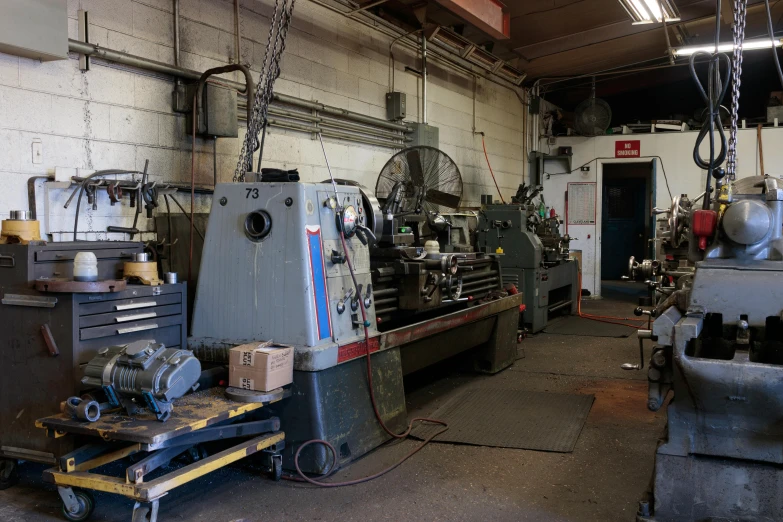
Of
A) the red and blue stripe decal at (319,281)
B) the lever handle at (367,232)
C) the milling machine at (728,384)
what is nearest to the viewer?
the milling machine at (728,384)

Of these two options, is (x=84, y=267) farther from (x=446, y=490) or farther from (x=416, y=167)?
(x=416, y=167)

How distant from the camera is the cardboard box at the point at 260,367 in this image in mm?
2301

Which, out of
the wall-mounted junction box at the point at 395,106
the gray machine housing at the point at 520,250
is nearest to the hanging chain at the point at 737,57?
the wall-mounted junction box at the point at 395,106

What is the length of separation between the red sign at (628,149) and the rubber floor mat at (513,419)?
503 cm

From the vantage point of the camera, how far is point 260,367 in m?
2.31

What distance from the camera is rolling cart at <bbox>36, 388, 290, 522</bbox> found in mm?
1930

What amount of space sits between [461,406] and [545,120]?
Answer: 574cm

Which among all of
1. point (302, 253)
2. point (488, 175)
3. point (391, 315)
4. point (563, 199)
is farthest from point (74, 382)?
point (563, 199)

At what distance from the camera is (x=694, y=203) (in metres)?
2.79

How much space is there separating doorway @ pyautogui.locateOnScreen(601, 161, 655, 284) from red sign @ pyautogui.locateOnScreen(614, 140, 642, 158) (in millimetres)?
1494

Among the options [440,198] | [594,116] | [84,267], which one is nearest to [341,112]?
[440,198]

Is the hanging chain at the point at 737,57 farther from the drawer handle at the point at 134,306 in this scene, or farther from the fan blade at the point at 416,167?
the fan blade at the point at 416,167

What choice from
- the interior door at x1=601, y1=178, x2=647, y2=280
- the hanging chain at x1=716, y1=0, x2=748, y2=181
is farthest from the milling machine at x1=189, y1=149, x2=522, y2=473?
the interior door at x1=601, y1=178, x2=647, y2=280

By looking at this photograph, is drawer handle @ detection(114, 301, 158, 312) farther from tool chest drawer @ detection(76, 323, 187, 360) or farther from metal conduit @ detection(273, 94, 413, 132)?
metal conduit @ detection(273, 94, 413, 132)
